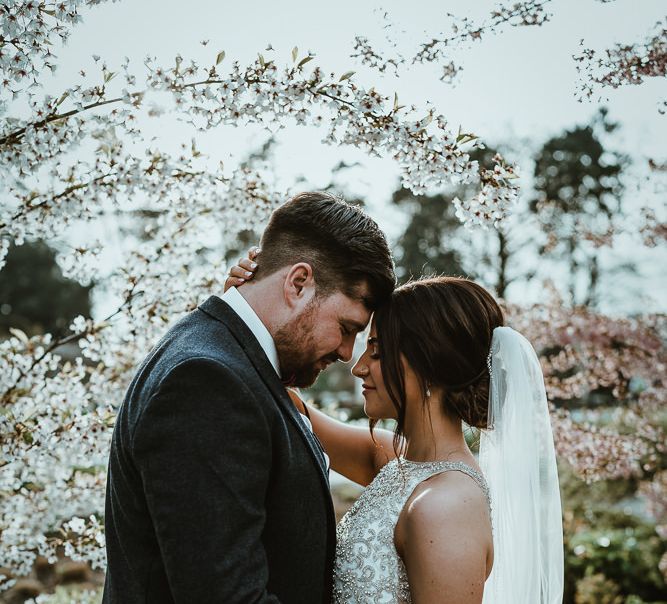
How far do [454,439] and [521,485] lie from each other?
306 mm

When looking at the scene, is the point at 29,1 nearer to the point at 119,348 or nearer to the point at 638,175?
the point at 119,348

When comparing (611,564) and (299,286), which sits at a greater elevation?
(611,564)

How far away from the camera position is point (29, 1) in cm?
224

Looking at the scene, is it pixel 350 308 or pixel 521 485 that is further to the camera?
pixel 521 485

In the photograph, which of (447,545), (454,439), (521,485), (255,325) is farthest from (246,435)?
(521,485)

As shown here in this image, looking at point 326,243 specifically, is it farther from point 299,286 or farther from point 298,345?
point 298,345

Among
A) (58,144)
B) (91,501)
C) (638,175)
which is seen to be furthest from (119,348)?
(638,175)

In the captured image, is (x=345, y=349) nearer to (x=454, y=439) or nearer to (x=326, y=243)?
(x=326, y=243)

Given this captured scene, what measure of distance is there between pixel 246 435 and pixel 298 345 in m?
0.50

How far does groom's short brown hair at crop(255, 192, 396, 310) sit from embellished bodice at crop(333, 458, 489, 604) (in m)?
0.78

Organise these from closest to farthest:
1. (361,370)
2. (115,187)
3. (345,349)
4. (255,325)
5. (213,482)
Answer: (213,482) < (255,325) < (345,349) < (361,370) < (115,187)

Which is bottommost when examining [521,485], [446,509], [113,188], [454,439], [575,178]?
[446,509]

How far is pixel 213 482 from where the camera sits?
160cm

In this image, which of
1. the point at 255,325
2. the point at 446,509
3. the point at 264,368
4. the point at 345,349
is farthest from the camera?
the point at 345,349
